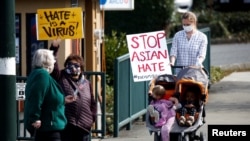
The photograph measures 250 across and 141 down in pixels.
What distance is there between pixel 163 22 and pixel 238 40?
466 cm

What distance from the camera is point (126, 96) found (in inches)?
622

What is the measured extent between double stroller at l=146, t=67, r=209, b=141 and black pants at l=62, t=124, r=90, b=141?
1.35 m

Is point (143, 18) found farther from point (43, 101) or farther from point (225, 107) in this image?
point (43, 101)

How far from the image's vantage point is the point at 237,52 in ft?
113

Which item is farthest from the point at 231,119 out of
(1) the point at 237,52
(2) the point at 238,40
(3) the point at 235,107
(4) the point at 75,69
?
(2) the point at 238,40

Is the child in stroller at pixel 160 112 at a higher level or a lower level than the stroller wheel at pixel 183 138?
higher

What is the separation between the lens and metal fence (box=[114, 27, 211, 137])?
1517 centimetres

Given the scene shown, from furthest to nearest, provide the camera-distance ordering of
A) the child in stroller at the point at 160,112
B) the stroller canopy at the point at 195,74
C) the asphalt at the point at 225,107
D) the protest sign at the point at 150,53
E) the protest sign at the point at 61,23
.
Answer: the asphalt at the point at 225,107 → the protest sign at the point at 150,53 → the protest sign at the point at 61,23 → the stroller canopy at the point at 195,74 → the child in stroller at the point at 160,112

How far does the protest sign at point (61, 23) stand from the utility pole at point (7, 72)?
3.60 meters

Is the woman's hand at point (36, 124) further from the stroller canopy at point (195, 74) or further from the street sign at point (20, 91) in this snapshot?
the street sign at point (20, 91)

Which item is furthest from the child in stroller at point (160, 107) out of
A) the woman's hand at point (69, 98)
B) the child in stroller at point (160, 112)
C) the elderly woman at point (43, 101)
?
the elderly woman at point (43, 101)

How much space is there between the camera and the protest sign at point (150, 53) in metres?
14.8

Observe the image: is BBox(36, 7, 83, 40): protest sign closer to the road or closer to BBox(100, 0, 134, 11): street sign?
BBox(100, 0, 134, 11): street sign

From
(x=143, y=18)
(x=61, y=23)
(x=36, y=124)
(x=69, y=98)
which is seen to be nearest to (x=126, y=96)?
(x=61, y=23)
